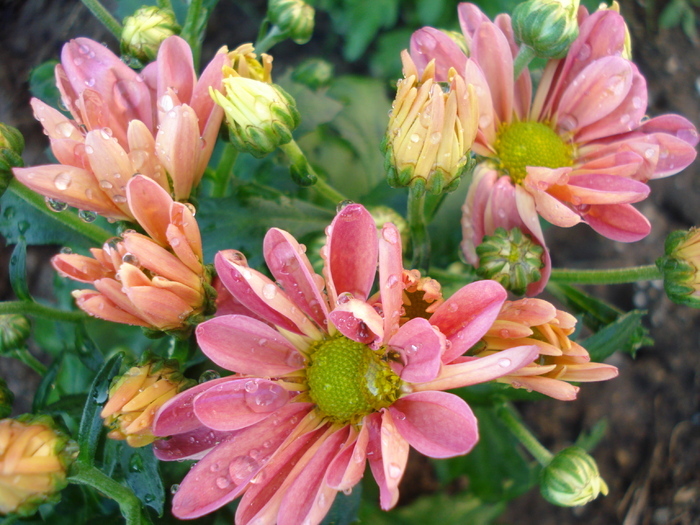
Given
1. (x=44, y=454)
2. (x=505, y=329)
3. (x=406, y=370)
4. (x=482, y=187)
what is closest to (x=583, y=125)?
(x=482, y=187)

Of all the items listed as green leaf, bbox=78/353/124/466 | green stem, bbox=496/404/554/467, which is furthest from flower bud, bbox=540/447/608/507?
green leaf, bbox=78/353/124/466

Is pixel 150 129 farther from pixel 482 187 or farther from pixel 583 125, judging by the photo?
pixel 583 125

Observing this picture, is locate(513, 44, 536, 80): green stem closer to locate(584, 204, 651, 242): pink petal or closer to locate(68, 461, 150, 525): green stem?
locate(584, 204, 651, 242): pink petal

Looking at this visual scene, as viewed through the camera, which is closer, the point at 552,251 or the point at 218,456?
the point at 218,456

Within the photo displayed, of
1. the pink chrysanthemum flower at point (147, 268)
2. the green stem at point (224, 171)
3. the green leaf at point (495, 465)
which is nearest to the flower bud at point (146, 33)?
the green stem at point (224, 171)

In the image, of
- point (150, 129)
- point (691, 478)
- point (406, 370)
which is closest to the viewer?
point (406, 370)

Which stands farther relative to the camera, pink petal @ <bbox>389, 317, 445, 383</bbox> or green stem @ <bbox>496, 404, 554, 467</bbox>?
green stem @ <bbox>496, 404, 554, 467</bbox>
